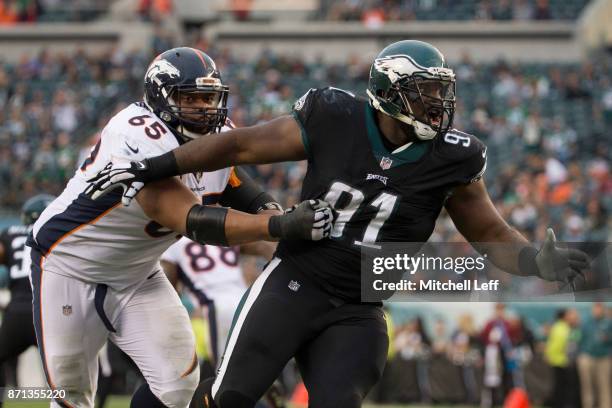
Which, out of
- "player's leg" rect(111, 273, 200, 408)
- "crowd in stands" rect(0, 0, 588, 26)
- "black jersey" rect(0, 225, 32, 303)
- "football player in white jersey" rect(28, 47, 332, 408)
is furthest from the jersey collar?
"crowd in stands" rect(0, 0, 588, 26)

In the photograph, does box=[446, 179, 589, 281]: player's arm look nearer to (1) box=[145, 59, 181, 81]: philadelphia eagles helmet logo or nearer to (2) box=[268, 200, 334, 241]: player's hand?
(2) box=[268, 200, 334, 241]: player's hand

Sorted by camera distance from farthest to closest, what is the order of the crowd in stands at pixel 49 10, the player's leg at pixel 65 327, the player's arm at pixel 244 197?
the crowd in stands at pixel 49 10 < the player's arm at pixel 244 197 < the player's leg at pixel 65 327

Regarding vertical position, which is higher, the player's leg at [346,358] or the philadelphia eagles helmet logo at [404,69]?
the philadelphia eagles helmet logo at [404,69]

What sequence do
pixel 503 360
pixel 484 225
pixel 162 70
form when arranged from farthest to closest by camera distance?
pixel 503 360, pixel 162 70, pixel 484 225

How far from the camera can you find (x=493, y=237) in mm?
5242

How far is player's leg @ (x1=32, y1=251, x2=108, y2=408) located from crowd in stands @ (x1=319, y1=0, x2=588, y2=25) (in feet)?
61.4

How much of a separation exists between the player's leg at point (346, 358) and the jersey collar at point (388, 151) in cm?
68

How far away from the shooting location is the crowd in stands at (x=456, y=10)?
2375 centimetres

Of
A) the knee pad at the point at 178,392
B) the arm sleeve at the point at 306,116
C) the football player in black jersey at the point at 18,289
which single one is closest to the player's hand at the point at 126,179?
the arm sleeve at the point at 306,116

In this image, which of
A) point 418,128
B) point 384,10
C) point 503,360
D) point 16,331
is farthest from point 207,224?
point 384,10

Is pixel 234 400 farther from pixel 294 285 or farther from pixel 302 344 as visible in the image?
pixel 294 285

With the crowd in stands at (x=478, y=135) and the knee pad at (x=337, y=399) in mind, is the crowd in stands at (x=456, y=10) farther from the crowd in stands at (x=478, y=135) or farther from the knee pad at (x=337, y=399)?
the knee pad at (x=337, y=399)

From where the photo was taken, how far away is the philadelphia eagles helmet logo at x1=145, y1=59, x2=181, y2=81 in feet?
17.5

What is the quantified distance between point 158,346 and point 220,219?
3.53ft
